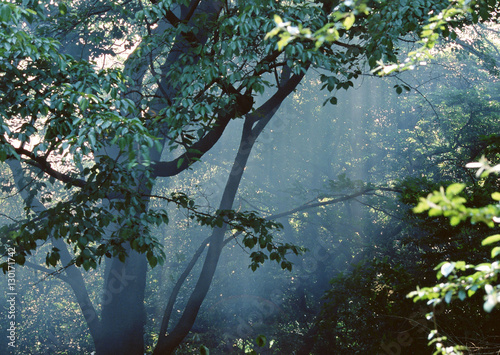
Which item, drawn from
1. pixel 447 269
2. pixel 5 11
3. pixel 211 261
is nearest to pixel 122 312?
pixel 211 261

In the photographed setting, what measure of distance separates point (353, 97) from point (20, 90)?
15.5 m

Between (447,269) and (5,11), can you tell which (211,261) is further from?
(447,269)

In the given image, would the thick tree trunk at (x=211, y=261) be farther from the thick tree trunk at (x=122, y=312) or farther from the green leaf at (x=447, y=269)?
the green leaf at (x=447, y=269)

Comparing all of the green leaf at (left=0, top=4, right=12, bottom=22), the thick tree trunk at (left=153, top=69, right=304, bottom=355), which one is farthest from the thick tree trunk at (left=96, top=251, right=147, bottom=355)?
the green leaf at (left=0, top=4, right=12, bottom=22)

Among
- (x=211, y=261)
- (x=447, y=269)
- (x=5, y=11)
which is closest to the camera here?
(x=447, y=269)

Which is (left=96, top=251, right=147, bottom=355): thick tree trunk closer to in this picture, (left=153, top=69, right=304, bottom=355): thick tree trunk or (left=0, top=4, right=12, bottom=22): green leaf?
(left=153, top=69, right=304, bottom=355): thick tree trunk

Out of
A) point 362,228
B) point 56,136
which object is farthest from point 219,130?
point 362,228

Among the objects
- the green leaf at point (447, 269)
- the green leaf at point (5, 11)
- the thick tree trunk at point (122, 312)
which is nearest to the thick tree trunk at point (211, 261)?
the thick tree trunk at point (122, 312)

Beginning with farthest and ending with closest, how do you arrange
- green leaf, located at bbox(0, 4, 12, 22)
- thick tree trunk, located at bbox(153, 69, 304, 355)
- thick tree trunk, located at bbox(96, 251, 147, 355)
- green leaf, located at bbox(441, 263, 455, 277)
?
thick tree trunk, located at bbox(96, 251, 147, 355)
thick tree trunk, located at bbox(153, 69, 304, 355)
green leaf, located at bbox(0, 4, 12, 22)
green leaf, located at bbox(441, 263, 455, 277)

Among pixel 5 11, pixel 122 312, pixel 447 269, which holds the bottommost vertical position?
pixel 447 269

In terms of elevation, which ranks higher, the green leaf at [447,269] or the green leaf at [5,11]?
the green leaf at [5,11]

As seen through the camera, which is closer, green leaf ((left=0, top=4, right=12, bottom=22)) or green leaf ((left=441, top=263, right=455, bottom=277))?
green leaf ((left=441, top=263, right=455, bottom=277))

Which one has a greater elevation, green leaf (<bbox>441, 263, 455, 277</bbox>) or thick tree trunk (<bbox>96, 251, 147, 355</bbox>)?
thick tree trunk (<bbox>96, 251, 147, 355</bbox>)

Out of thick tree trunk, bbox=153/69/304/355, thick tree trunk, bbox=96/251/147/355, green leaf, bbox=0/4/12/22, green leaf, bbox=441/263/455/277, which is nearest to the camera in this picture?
green leaf, bbox=441/263/455/277
